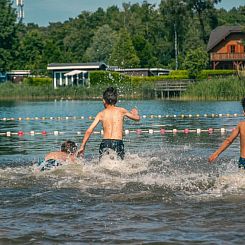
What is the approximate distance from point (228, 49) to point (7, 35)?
35.9m

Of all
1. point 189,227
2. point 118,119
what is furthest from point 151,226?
point 118,119

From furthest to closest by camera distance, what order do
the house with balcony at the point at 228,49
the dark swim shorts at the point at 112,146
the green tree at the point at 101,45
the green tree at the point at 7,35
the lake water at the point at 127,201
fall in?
the green tree at the point at 101,45 → the green tree at the point at 7,35 → the house with balcony at the point at 228,49 → the dark swim shorts at the point at 112,146 → the lake water at the point at 127,201

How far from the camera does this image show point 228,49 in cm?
9538

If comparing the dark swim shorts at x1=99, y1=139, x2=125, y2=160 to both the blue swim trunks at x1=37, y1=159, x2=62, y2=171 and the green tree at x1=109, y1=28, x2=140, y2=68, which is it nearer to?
the blue swim trunks at x1=37, y1=159, x2=62, y2=171

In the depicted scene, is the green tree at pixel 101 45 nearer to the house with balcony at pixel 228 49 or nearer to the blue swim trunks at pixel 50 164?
the house with balcony at pixel 228 49

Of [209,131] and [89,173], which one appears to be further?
[209,131]

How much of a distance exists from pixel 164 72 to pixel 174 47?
6547 millimetres

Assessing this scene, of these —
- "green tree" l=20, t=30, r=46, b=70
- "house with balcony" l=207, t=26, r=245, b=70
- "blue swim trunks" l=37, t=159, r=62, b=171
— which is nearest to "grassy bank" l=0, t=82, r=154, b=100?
"house with balcony" l=207, t=26, r=245, b=70

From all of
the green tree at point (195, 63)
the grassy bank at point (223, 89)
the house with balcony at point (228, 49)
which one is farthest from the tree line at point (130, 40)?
the grassy bank at point (223, 89)

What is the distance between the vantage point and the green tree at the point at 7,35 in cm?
10762

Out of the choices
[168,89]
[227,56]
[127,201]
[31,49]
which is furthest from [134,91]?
[127,201]

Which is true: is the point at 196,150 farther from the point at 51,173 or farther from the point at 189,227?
the point at 189,227

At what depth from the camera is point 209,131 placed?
1000 inches

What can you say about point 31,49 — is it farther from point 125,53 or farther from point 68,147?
point 68,147
